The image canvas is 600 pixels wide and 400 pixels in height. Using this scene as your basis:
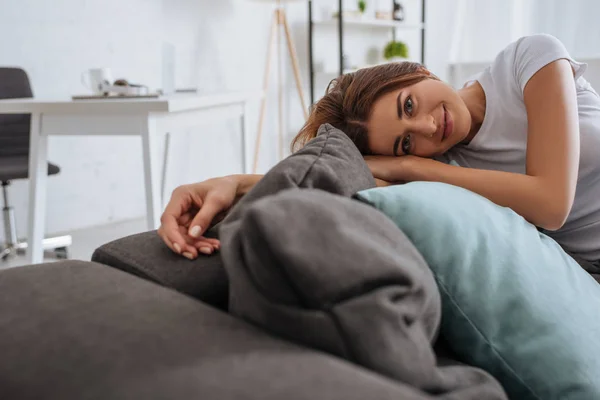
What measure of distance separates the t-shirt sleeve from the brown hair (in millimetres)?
179

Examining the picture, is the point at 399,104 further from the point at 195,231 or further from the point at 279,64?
the point at 279,64

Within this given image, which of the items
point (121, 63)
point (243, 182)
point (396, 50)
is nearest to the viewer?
point (243, 182)

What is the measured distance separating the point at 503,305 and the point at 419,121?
543 millimetres

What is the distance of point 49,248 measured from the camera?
3.04 meters

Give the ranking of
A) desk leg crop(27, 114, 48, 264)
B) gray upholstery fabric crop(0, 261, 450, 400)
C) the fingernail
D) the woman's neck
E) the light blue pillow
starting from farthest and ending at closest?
desk leg crop(27, 114, 48, 264), the woman's neck, the fingernail, the light blue pillow, gray upholstery fabric crop(0, 261, 450, 400)

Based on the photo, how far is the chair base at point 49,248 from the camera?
291 cm

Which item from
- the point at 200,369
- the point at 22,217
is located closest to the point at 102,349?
the point at 200,369

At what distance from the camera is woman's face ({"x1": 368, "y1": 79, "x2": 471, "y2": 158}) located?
125 centimetres

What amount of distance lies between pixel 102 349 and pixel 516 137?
3.32ft

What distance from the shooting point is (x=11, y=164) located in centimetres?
270

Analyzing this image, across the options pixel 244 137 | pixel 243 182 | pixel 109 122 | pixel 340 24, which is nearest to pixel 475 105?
pixel 243 182

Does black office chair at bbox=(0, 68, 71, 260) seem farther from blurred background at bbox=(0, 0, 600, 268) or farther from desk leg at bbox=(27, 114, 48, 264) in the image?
desk leg at bbox=(27, 114, 48, 264)

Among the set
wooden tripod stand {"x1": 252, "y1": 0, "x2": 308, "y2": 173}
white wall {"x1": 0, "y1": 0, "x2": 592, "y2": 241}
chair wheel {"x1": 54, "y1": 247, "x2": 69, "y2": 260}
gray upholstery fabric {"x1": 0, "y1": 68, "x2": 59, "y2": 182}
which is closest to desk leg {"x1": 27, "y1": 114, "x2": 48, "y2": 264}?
gray upholstery fabric {"x1": 0, "y1": 68, "x2": 59, "y2": 182}

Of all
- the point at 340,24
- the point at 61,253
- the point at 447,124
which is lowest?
the point at 61,253
